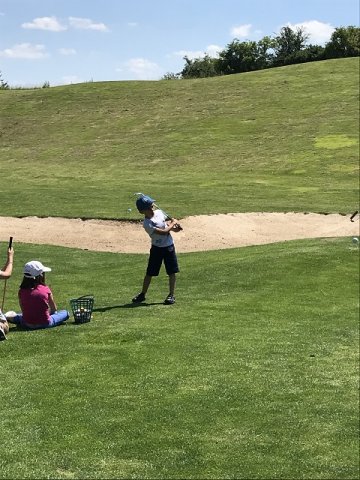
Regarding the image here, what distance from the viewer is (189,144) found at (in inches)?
1761

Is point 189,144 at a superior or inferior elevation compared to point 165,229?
superior

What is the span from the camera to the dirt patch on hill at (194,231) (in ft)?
69.0

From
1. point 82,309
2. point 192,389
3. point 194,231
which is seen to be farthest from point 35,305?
point 194,231

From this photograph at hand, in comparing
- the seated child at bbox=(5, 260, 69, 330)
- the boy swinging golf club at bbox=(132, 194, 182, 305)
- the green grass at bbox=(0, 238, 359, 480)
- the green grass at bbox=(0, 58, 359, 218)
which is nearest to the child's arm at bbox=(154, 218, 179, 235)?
the boy swinging golf club at bbox=(132, 194, 182, 305)

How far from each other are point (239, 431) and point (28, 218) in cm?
1814

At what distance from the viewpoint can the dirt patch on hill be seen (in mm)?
21031

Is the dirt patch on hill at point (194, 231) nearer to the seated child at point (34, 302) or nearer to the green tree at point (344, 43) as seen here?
the seated child at point (34, 302)

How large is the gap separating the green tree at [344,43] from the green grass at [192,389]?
245 feet

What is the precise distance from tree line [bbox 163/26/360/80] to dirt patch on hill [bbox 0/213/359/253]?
6281 centimetres

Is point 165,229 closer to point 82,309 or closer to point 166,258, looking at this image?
point 166,258

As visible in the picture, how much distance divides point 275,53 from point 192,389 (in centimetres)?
9844

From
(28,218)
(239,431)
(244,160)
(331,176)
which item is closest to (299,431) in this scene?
(239,431)

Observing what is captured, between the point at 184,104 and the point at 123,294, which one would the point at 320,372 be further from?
the point at 184,104

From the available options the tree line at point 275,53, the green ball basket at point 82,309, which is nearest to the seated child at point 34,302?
the green ball basket at point 82,309
